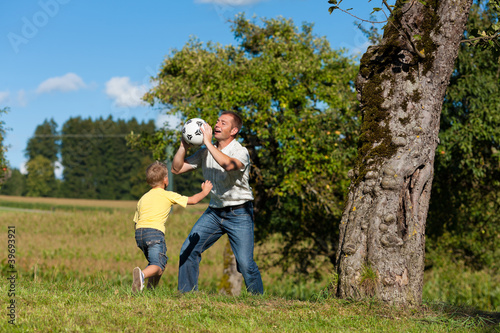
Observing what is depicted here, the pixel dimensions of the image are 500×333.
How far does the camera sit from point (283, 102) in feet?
37.7

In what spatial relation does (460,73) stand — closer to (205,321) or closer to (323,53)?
(323,53)

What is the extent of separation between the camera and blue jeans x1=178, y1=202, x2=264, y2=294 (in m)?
6.05

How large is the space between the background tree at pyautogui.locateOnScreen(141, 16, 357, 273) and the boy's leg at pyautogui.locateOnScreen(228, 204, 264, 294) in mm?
5175

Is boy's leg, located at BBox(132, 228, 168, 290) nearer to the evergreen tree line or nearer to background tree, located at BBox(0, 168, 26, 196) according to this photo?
the evergreen tree line

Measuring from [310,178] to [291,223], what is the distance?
10.4 feet

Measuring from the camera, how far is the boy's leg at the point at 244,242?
6.02 meters

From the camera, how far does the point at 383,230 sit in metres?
5.34

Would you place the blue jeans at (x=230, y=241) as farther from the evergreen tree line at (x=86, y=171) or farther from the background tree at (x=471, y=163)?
the evergreen tree line at (x=86, y=171)

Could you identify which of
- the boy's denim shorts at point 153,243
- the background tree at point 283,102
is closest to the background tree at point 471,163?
the background tree at point 283,102

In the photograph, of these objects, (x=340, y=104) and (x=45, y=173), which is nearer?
(x=340, y=104)

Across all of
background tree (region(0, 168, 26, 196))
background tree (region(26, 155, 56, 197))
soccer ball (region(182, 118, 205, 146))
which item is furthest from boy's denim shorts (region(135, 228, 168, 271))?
background tree (region(0, 168, 26, 196))

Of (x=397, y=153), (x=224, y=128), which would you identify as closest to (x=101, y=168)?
(x=224, y=128)

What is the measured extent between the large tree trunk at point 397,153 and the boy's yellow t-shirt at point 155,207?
7.08 ft

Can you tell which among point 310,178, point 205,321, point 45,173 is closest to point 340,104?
point 310,178
